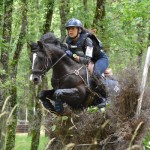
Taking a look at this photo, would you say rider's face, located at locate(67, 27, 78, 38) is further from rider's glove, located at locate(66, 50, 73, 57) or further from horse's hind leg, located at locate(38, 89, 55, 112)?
horse's hind leg, located at locate(38, 89, 55, 112)

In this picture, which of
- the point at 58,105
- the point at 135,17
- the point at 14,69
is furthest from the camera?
the point at 135,17

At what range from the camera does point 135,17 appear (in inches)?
695

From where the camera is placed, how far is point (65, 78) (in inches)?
405

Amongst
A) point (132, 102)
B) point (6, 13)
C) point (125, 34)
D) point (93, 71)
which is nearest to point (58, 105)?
→ point (93, 71)

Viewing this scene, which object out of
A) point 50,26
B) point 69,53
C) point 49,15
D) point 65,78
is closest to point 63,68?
point 65,78

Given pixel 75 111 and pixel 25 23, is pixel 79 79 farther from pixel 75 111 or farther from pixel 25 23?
pixel 25 23

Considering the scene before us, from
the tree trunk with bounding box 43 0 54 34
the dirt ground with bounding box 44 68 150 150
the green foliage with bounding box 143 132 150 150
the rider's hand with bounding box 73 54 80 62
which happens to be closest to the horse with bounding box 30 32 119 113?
the rider's hand with bounding box 73 54 80 62

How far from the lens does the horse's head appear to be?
9516 mm

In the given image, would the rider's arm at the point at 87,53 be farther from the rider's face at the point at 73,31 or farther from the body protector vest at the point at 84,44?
the rider's face at the point at 73,31

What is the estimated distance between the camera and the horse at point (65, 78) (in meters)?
9.98

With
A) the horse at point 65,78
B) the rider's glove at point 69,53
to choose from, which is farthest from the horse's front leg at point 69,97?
the rider's glove at point 69,53

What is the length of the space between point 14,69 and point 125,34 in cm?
532

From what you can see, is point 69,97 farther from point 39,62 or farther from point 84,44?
point 84,44

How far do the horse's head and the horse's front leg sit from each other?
1.90 feet
